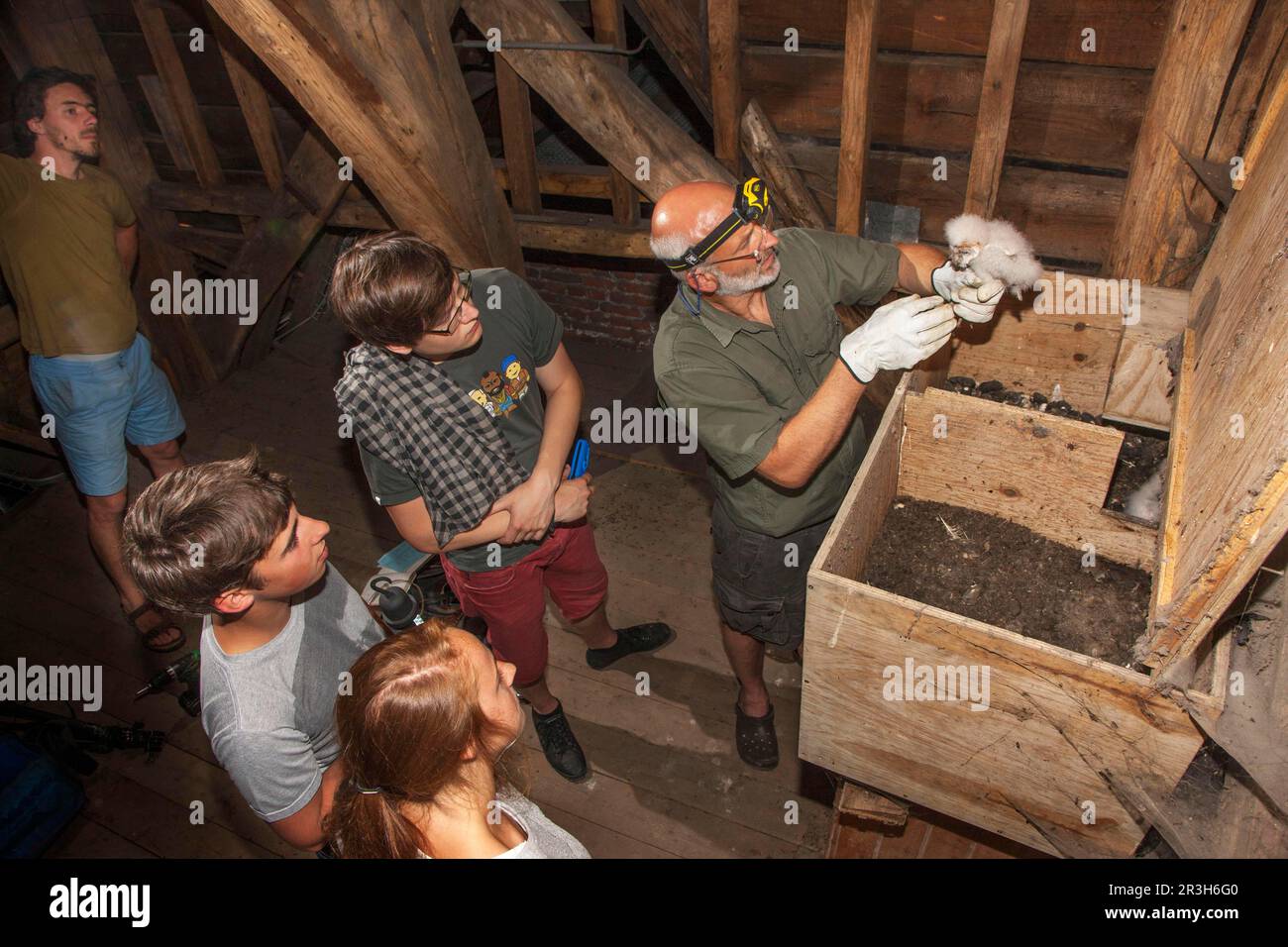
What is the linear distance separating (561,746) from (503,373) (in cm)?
155

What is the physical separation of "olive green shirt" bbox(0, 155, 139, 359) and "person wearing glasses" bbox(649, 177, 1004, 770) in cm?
272

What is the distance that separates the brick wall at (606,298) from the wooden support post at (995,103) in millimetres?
2469

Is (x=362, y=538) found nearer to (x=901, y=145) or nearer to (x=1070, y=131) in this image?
(x=901, y=145)

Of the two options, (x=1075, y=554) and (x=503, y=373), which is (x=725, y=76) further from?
(x=1075, y=554)

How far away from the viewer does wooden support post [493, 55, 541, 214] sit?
3.55m

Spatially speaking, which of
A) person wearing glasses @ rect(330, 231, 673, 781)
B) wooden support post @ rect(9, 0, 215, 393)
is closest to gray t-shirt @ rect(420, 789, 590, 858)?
person wearing glasses @ rect(330, 231, 673, 781)

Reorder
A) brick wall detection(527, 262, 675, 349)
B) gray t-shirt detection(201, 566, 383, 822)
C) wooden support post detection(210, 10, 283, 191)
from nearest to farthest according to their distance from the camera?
A: gray t-shirt detection(201, 566, 383, 822), wooden support post detection(210, 10, 283, 191), brick wall detection(527, 262, 675, 349)

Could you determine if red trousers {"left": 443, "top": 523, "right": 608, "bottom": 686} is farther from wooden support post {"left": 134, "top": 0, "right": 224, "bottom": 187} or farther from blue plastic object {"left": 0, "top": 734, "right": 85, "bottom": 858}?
wooden support post {"left": 134, "top": 0, "right": 224, "bottom": 187}

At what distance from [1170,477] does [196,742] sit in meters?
3.67

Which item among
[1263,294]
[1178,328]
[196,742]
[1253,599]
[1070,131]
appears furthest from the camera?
[196,742]

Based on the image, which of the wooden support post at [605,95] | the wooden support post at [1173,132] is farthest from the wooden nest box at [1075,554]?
the wooden support post at [605,95]

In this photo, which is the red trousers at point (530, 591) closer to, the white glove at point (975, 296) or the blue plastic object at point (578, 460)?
the blue plastic object at point (578, 460)

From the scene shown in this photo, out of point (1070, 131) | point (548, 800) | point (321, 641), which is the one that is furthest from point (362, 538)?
point (1070, 131)
